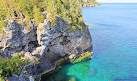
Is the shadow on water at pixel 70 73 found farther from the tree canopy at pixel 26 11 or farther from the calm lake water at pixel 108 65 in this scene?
the tree canopy at pixel 26 11

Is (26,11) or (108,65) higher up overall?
(26,11)

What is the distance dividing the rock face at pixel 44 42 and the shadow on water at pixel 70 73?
328 cm

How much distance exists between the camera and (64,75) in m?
39.4

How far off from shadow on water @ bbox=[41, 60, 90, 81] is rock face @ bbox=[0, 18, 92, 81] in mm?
3283

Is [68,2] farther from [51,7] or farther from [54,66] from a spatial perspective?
[54,66]

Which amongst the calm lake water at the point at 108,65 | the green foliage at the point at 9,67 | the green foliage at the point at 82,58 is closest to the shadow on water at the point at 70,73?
the calm lake water at the point at 108,65

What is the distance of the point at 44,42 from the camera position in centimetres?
3850

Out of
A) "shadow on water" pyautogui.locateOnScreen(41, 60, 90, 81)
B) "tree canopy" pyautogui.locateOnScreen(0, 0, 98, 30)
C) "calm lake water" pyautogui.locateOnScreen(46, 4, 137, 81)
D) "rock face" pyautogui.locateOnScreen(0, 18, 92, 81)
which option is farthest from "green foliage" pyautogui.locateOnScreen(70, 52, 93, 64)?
"tree canopy" pyautogui.locateOnScreen(0, 0, 98, 30)

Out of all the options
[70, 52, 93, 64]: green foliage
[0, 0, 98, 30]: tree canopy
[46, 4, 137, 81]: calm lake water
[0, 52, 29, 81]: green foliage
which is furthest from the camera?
[70, 52, 93, 64]: green foliage

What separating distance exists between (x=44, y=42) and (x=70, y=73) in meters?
13.5

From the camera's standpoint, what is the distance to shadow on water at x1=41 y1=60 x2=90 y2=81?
38.0 metres

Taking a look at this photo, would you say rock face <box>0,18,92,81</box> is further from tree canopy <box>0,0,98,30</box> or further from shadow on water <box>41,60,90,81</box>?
shadow on water <box>41,60,90,81</box>

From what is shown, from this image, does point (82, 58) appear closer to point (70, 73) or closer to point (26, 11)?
point (70, 73)

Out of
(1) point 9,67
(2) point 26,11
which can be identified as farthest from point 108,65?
(1) point 9,67
